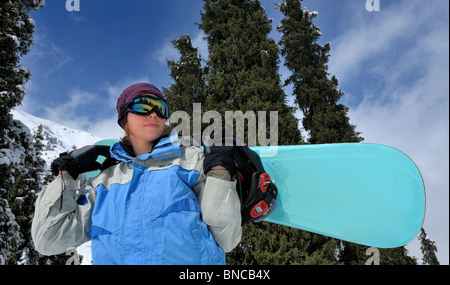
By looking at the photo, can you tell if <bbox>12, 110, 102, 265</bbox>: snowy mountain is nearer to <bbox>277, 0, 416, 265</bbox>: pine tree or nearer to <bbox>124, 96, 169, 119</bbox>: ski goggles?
<bbox>277, 0, 416, 265</bbox>: pine tree

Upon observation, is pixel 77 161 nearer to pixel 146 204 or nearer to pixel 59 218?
pixel 59 218

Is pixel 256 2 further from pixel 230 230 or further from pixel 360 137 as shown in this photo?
pixel 230 230

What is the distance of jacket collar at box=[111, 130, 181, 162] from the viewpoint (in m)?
1.61

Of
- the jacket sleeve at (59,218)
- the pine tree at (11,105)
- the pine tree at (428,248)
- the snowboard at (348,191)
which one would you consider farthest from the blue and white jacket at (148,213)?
the pine tree at (428,248)

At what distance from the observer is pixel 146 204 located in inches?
58.7

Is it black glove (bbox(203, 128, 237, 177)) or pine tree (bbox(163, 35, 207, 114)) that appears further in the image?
pine tree (bbox(163, 35, 207, 114))

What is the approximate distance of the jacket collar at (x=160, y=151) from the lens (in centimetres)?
161

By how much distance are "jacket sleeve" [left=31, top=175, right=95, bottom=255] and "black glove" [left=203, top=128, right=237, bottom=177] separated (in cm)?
84

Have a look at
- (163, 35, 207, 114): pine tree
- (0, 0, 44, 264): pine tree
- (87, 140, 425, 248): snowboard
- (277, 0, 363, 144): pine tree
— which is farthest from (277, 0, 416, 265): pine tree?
(0, 0, 44, 264): pine tree

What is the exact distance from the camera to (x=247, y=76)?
300 inches

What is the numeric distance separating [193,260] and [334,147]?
1.61 meters

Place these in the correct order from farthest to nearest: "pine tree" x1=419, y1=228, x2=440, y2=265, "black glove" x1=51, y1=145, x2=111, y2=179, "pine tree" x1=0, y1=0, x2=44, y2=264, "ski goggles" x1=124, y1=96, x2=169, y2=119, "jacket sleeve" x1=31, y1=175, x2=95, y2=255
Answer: "pine tree" x1=419, y1=228, x2=440, y2=265
"pine tree" x1=0, y1=0, x2=44, y2=264
"ski goggles" x1=124, y1=96, x2=169, y2=119
"black glove" x1=51, y1=145, x2=111, y2=179
"jacket sleeve" x1=31, y1=175, x2=95, y2=255

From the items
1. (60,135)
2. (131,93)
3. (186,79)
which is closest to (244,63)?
(186,79)
